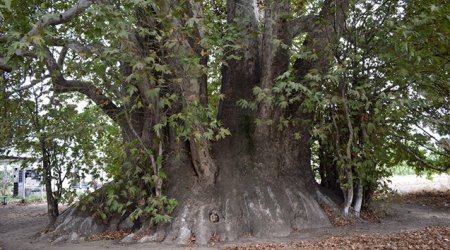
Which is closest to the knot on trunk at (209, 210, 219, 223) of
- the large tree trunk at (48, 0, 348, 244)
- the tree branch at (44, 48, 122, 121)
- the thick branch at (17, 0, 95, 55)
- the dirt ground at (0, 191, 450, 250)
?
the large tree trunk at (48, 0, 348, 244)

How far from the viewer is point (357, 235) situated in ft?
21.6

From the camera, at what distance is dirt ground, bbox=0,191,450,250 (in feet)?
18.7

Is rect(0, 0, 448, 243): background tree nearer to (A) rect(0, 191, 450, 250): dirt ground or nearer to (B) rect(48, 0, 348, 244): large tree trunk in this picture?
(B) rect(48, 0, 348, 244): large tree trunk

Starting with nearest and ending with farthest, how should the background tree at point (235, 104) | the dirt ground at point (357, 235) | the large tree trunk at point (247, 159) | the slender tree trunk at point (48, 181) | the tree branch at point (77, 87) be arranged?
the dirt ground at point (357, 235) < the background tree at point (235, 104) < the large tree trunk at point (247, 159) < the tree branch at point (77, 87) < the slender tree trunk at point (48, 181)

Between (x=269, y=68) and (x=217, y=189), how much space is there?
96.1 inches

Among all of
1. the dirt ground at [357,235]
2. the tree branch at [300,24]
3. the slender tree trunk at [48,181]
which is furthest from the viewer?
the tree branch at [300,24]

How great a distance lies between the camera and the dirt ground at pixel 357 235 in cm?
571

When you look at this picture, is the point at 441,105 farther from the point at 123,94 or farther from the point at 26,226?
the point at 26,226

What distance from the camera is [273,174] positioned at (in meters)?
7.89

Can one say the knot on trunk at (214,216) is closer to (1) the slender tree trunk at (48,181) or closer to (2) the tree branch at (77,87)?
(2) the tree branch at (77,87)

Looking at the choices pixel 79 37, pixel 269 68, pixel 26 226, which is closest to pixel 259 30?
pixel 269 68

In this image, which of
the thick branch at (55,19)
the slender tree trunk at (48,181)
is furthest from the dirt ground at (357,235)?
the thick branch at (55,19)

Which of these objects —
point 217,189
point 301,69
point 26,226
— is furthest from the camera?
point 26,226

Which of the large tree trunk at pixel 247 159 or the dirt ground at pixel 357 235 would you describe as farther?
the large tree trunk at pixel 247 159
